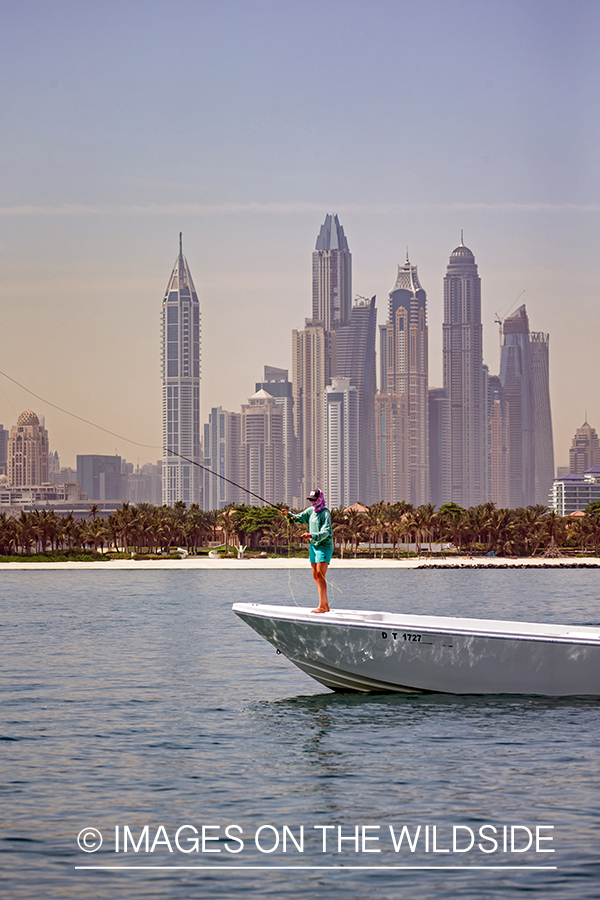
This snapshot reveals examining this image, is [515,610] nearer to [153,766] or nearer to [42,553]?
[153,766]

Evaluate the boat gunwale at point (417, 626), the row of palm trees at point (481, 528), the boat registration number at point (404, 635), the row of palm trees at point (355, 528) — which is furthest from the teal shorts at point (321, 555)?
the row of palm trees at point (481, 528)

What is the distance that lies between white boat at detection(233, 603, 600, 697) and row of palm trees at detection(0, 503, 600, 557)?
4393 inches

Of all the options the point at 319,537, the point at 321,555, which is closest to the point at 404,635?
the point at 321,555

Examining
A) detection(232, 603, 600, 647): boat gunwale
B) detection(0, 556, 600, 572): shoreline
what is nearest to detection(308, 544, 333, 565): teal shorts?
detection(232, 603, 600, 647): boat gunwale

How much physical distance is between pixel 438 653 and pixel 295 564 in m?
105

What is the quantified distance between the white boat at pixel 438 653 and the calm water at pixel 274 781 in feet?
1.40

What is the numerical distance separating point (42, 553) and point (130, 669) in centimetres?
10288

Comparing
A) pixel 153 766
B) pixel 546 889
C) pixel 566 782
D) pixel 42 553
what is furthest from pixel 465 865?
pixel 42 553

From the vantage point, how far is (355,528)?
14025 cm

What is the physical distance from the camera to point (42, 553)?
126m

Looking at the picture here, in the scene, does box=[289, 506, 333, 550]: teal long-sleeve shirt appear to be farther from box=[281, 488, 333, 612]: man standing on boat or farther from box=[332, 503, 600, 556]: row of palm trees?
box=[332, 503, 600, 556]: row of palm trees

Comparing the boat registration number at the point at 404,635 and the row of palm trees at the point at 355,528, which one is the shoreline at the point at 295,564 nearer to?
the row of palm trees at the point at 355,528

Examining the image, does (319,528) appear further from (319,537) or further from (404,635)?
(404,635)

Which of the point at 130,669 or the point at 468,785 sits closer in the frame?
the point at 468,785
